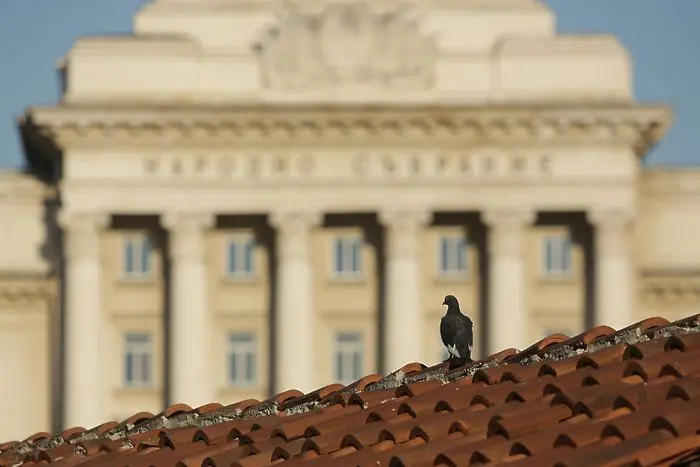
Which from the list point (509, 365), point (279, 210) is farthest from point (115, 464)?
point (279, 210)

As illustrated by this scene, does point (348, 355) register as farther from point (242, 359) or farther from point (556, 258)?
point (556, 258)

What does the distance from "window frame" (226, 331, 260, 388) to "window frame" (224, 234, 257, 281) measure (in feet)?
5.68

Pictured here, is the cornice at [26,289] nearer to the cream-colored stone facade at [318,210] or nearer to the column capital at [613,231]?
the cream-colored stone facade at [318,210]

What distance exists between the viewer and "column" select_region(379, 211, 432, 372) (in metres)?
89.9

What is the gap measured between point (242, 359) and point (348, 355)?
3226mm

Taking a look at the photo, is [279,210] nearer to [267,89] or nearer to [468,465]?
[267,89]

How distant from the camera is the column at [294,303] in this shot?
8975 centimetres

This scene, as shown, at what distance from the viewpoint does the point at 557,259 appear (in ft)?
302

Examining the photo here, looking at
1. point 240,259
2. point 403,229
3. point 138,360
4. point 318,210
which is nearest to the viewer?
point 318,210

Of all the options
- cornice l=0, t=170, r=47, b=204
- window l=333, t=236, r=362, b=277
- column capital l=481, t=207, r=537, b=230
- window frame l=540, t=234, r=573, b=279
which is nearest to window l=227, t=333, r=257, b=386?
window l=333, t=236, r=362, b=277

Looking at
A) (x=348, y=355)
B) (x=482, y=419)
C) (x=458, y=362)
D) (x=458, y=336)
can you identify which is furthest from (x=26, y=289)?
(x=482, y=419)

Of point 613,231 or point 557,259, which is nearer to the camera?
point 613,231

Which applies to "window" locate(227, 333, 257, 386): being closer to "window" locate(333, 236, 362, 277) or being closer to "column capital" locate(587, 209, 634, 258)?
"window" locate(333, 236, 362, 277)

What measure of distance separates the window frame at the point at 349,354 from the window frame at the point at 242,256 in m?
3.27
